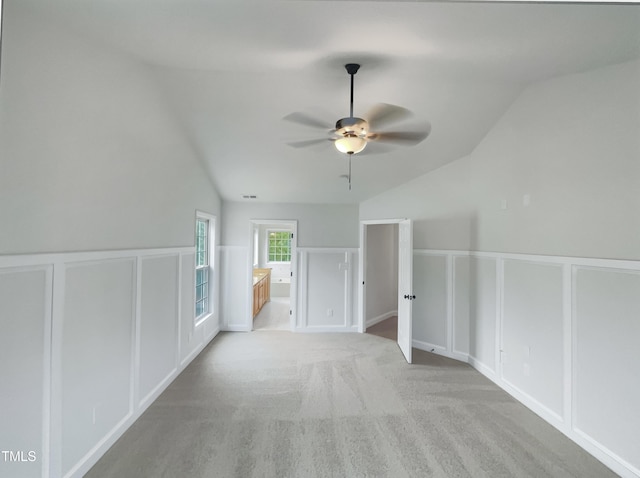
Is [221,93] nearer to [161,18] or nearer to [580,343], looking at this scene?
[161,18]

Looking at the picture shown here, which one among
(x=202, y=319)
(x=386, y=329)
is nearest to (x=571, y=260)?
(x=386, y=329)

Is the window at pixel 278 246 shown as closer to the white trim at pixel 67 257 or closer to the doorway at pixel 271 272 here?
the doorway at pixel 271 272

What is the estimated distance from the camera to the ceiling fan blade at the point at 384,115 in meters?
2.04

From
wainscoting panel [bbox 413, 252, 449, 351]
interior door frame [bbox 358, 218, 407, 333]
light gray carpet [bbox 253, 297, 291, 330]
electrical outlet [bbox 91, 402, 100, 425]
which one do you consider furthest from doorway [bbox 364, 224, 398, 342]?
electrical outlet [bbox 91, 402, 100, 425]

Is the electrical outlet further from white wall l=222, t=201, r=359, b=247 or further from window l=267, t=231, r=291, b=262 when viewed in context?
window l=267, t=231, r=291, b=262

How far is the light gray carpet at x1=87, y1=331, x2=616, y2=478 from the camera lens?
2.06m

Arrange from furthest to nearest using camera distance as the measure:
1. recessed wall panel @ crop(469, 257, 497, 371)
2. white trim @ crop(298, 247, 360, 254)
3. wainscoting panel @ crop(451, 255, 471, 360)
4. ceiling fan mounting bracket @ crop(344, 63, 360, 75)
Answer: white trim @ crop(298, 247, 360, 254), wainscoting panel @ crop(451, 255, 471, 360), recessed wall panel @ crop(469, 257, 497, 371), ceiling fan mounting bracket @ crop(344, 63, 360, 75)

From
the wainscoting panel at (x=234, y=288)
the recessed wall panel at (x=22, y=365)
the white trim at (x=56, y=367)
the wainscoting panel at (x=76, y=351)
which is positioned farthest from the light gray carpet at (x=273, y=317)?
the recessed wall panel at (x=22, y=365)

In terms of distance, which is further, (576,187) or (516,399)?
(516,399)

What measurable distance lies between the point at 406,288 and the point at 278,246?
5690mm

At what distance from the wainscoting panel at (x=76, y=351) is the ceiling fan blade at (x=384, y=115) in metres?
2.17

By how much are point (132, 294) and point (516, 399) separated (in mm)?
3761

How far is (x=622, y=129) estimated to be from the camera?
2.09 m

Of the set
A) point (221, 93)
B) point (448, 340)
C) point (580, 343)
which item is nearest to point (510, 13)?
point (221, 93)
